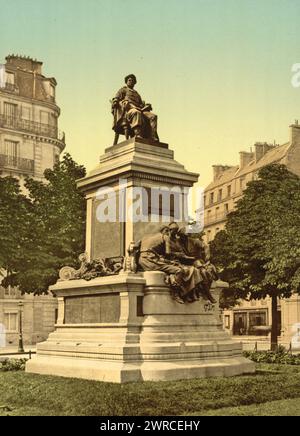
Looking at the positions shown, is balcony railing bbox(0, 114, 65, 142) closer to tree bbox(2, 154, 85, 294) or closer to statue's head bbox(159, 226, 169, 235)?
tree bbox(2, 154, 85, 294)

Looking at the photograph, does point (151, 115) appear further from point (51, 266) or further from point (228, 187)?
point (228, 187)

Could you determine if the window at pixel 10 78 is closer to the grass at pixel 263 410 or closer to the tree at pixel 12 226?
the tree at pixel 12 226

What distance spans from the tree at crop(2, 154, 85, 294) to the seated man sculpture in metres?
17.8

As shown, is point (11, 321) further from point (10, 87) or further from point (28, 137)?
point (10, 87)

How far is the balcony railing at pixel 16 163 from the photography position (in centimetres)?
5809

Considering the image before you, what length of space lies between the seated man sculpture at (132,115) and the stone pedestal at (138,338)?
169 inches

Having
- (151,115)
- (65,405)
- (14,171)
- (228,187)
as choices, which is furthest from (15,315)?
(65,405)

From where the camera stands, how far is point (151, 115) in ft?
64.4

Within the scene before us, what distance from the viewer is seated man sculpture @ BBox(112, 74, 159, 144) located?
63.5 ft

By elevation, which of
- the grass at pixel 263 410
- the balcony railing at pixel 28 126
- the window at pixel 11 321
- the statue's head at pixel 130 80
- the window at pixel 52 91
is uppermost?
the window at pixel 52 91

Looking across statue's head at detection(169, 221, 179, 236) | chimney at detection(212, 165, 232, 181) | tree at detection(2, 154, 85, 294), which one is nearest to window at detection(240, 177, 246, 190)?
chimney at detection(212, 165, 232, 181)

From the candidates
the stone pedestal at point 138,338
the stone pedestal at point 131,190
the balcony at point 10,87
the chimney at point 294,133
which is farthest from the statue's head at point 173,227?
the chimney at point 294,133

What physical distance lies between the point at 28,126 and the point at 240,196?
2487 cm

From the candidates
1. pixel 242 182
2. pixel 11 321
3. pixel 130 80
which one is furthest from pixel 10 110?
pixel 130 80
